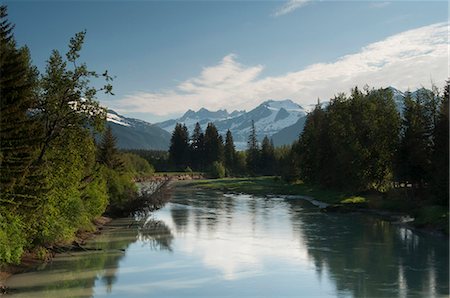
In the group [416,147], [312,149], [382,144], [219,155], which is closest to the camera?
[416,147]

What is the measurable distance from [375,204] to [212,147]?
110 m

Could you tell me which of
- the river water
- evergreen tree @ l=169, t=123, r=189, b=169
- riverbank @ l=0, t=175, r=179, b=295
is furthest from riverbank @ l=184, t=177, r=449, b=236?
evergreen tree @ l=169, t=123, r=189, b=169

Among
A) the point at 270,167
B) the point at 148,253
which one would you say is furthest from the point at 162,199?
the point at 270,167

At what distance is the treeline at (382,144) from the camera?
181 ft

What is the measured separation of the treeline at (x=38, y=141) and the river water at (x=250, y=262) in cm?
309

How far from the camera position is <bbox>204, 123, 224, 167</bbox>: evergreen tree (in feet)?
556

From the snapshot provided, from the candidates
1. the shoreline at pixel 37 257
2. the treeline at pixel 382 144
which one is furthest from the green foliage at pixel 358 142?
the shoreline at pixel 37 257

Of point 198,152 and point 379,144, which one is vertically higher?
point 198,152

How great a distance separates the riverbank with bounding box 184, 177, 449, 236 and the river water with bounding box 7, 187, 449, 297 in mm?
2276

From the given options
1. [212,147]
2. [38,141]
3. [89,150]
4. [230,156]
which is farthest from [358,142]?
[212,147]

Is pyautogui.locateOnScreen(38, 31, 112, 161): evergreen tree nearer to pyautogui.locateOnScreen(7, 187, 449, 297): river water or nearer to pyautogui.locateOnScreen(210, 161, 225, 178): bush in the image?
pyautogui.locateOnScreen(7, 187, 449, 297): river water

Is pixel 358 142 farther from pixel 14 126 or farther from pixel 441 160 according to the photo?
pixel 14 126

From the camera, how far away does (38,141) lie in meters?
30.0

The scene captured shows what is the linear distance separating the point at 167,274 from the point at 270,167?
437 ft
